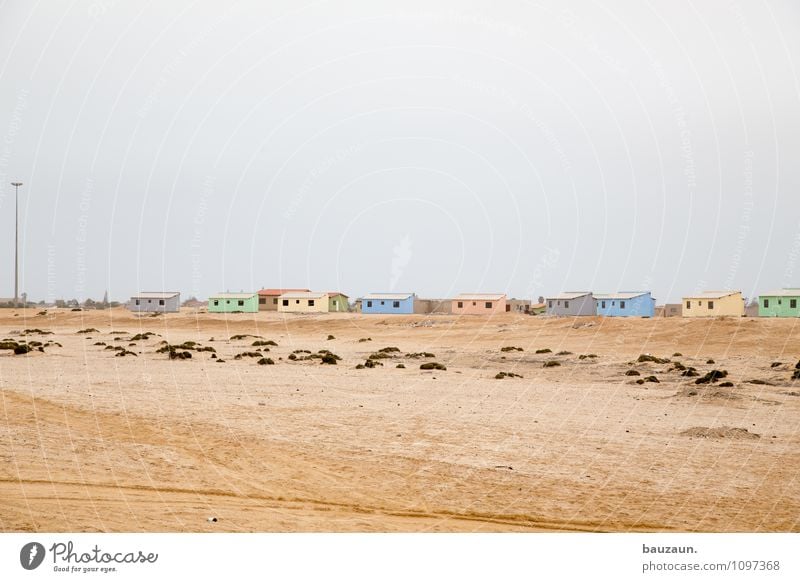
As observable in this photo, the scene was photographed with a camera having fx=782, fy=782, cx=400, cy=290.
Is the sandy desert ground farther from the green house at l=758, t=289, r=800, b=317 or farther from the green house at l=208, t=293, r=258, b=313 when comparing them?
the green house at l=208, t=293, r=258, b=313

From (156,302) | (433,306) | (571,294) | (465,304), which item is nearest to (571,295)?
(571,294)

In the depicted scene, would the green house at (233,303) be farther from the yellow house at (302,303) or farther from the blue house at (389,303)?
the blue house at (389,303)

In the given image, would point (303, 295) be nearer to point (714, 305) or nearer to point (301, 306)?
point (301, 306)

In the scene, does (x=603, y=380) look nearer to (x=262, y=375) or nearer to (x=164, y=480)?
(x=262, y=375)

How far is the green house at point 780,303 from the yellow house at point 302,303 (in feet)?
184

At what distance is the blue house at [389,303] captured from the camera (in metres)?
108

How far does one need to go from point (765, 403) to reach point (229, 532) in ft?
76.2

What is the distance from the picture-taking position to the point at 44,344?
50.9 m

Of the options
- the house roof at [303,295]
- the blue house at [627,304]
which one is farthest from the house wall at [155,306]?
the blue house at [627,304]

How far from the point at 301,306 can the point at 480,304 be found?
983 inches

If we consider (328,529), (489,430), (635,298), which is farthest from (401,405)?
(635,298)

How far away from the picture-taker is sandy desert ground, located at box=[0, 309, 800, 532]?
1365cm

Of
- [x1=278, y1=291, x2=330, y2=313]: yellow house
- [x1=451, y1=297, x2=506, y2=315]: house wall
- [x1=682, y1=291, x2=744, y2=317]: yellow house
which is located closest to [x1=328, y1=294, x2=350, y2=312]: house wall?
[x1=278, y1=291, x2=330, y2=313]: yellow house

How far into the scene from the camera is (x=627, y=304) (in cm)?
10162
